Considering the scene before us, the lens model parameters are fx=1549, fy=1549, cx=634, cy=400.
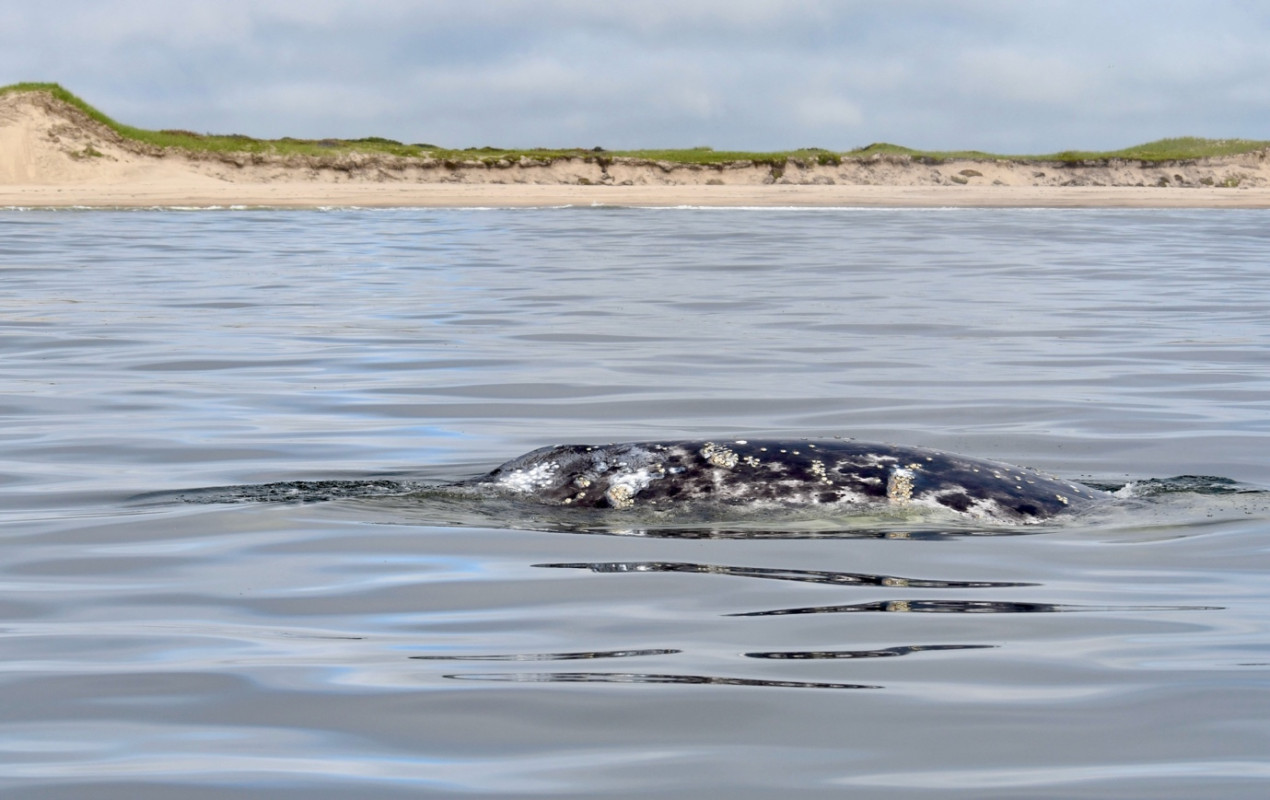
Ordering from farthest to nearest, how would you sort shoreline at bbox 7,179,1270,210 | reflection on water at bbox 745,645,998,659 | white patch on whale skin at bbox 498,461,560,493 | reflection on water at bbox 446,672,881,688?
shoreline at bbox 7,179,1270,210 < white patch on whale skin at bbox 498,461,560,493 < reflection on water at bbox 745,645,998,659 < reflection on water at bbox 446,672,881,688

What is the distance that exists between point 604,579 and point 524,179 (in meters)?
62.5

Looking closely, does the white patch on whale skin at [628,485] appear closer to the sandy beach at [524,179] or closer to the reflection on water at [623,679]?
the reflection on water at [623,679]

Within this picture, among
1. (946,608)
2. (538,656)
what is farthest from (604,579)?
(946,608)

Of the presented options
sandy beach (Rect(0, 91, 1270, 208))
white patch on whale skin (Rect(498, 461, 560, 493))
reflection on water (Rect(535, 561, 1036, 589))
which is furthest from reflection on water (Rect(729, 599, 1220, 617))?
sandy beach (Rect(0, 91, 1270, 208))

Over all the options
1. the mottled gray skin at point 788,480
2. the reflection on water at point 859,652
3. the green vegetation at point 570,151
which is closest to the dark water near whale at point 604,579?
the reflection on water at point 859,652

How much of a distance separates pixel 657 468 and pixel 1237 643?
3.12 m

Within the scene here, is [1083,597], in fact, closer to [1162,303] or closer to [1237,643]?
[1237,643]

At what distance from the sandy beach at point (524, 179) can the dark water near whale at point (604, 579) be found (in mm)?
34221

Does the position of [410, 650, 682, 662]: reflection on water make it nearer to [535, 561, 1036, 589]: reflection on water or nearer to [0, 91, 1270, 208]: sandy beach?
[535, 561, 1036, 589]: reflection on water

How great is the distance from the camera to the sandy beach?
49625 millimetres

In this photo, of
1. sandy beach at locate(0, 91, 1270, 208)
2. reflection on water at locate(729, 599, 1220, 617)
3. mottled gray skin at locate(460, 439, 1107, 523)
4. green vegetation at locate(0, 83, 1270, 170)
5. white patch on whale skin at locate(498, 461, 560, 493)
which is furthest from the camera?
green vegetation at locate(0, 83, 1270, 170)

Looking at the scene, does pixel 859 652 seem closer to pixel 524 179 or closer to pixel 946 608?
pixel 946 608

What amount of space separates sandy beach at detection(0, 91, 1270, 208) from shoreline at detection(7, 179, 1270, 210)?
0.07 meters

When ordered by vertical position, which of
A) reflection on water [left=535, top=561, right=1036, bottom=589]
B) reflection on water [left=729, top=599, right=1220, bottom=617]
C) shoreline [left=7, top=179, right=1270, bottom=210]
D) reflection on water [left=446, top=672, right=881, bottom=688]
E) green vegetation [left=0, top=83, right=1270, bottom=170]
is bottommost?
reflection on water [left=535, top=561, right=1036, bottom=589]
